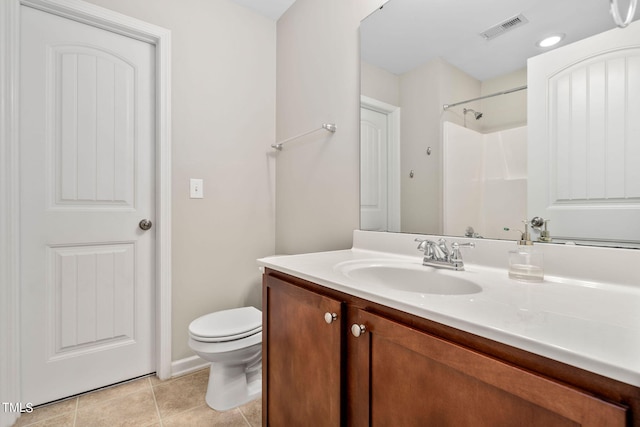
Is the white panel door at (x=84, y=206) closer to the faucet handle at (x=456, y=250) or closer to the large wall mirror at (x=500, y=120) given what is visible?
the large wall mirror at (x=500, y=120)

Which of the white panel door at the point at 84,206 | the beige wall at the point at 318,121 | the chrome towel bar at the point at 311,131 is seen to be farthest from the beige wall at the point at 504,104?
the white panel door at the point at 84,206

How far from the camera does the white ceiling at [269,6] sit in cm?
191

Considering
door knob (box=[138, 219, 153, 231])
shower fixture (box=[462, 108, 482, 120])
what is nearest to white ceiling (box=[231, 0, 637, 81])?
shower fixture (box=[462, 108, 482, 120])

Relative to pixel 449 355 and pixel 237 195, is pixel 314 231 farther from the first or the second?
pixel 449 355

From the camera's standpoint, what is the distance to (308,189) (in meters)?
1.81

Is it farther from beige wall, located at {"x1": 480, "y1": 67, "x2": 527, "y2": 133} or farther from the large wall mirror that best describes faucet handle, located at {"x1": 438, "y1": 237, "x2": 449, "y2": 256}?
beige wall, located at {"x1": 480, "y1": 67, "x2": 527, "y2": 133}

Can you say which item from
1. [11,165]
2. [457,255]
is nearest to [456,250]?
[457,255]

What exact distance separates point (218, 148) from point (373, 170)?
1.03m

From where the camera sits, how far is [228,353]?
1362 millimetres

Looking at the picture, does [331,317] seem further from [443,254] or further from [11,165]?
[11,165]

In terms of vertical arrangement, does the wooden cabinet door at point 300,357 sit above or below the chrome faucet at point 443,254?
below

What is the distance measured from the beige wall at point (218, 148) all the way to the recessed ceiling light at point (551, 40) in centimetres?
158

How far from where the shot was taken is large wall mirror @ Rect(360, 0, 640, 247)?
794 millimetres

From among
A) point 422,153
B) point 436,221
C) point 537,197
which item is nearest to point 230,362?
point 436,221
